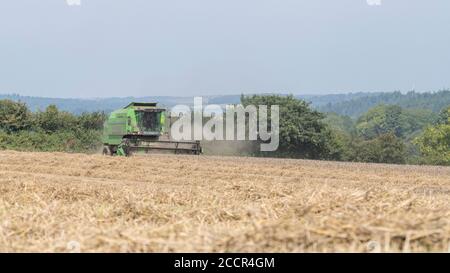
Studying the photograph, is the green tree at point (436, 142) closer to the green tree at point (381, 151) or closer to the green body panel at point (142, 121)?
the green tree at point (381, 151)

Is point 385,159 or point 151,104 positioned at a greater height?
point 151,104

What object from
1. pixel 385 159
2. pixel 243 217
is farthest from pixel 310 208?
pixel 385 159

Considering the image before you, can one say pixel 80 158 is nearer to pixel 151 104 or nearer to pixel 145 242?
pixel 151 104

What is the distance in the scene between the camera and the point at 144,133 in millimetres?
34625

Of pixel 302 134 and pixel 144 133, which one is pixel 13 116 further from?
pixel 302 134

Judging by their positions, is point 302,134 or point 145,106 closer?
point 145,106

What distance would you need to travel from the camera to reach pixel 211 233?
4.99 m

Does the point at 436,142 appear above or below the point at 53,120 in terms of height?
below

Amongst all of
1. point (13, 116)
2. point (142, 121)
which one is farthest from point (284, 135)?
point (142, 121)

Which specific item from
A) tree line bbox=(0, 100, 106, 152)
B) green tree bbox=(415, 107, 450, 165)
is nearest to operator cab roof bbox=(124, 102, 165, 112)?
tree line bbox=(0, 100, 106, 152)
